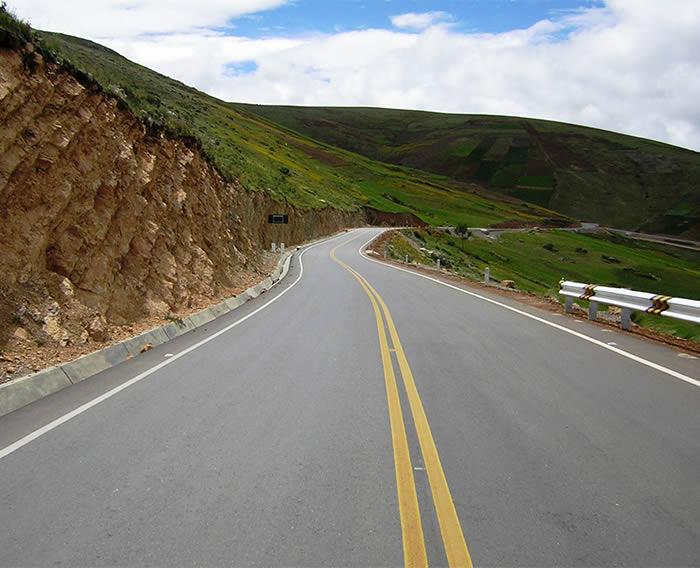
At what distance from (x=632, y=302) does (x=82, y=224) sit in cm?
1144

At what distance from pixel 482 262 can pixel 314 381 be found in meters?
64.3

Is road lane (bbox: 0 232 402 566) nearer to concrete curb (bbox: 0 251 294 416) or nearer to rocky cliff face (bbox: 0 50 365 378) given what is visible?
concrete curb (bbox: 0 251 294 416)

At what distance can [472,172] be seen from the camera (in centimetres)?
19462

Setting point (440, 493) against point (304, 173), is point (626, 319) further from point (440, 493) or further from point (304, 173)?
point (304, 173)

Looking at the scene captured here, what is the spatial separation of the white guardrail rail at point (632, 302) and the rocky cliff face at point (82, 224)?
9772 mm

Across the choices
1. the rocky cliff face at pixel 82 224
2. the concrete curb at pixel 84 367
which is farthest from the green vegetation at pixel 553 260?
the concrete curb at pixel 84 367

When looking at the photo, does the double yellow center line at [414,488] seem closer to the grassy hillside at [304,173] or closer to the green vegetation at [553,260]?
the grassy hillside at [304,173]

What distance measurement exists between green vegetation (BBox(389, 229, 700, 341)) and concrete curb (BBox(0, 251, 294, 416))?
40.7m

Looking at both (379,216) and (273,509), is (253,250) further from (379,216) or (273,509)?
(379,216)

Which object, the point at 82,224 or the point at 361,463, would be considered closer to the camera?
the point at 361,463

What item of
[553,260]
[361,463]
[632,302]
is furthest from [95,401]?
[553,260]

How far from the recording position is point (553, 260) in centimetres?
8719

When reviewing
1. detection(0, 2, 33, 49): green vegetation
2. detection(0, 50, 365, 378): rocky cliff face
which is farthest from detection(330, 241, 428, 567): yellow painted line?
detection(0, 2, 33, 49): green vegetation

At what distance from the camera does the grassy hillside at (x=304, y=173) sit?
55.0 m
